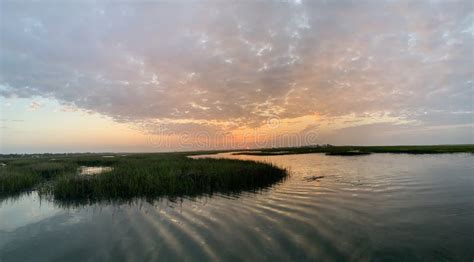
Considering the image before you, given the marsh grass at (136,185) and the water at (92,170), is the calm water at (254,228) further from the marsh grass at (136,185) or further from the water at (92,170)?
the water at (92,170)

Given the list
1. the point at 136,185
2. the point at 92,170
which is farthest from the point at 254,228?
the point at 92,170

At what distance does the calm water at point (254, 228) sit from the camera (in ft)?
22.1

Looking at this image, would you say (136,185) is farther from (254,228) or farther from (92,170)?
(92,170)

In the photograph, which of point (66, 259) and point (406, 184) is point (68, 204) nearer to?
point (66, 259)

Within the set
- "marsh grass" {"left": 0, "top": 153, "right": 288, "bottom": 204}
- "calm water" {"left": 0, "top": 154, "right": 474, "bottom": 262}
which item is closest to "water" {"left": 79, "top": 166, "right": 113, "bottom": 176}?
"marsh grass" {"left": 0, "top": 153, "right": 288, "bottom": 204}

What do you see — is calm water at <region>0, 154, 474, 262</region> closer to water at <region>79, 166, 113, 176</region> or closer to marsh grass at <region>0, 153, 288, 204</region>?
marsh grass at <region>0, 153, 288, 204</region>

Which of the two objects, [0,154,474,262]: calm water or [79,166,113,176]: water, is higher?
[79,166,113,176]: water

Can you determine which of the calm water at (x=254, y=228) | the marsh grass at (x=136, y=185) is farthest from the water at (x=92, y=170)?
the calm water at (x=254, y=228)

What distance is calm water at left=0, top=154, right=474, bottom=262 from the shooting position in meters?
6.74

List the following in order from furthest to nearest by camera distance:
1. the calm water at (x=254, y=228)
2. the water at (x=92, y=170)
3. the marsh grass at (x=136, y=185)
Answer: the water at (x=92, y=170) → the marsh grass at (x=136, y=185) → the calm water at (x=254, y=228)

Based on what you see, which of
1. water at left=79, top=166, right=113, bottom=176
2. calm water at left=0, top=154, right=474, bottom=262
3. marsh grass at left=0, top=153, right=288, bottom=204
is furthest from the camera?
water at left=79, top=166, right=113, bottom=176

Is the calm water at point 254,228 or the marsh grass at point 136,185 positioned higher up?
the marsh grass at point 136,185

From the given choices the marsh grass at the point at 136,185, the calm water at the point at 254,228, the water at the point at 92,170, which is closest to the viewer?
the calm water at the point at 254,228

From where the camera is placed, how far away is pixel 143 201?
13.4 m
